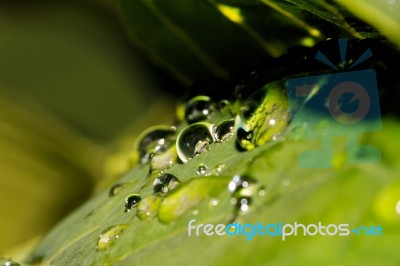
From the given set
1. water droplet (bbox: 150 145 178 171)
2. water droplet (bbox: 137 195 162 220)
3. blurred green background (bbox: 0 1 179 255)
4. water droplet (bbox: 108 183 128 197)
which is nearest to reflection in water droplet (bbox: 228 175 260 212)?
water droplet (bbox: 137 195 162 220)

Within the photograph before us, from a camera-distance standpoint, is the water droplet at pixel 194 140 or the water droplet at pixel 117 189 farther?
the water droplet at pixel 117 189

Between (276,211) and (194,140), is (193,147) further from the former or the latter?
(276,211)

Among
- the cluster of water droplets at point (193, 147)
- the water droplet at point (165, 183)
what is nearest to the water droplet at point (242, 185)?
the cluster of water droplets at point (193, 147)

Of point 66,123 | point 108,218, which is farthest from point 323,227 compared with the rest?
point 66,123

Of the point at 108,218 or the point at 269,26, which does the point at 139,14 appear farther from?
the point at 108,218

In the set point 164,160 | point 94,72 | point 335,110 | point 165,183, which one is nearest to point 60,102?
point 94,72

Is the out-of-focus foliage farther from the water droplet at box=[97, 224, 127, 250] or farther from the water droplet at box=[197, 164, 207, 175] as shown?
the water droplet at box=[97, 224, 127, 250]

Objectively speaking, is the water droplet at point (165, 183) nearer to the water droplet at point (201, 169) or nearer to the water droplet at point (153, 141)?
the water droplet at point (201, 169)
